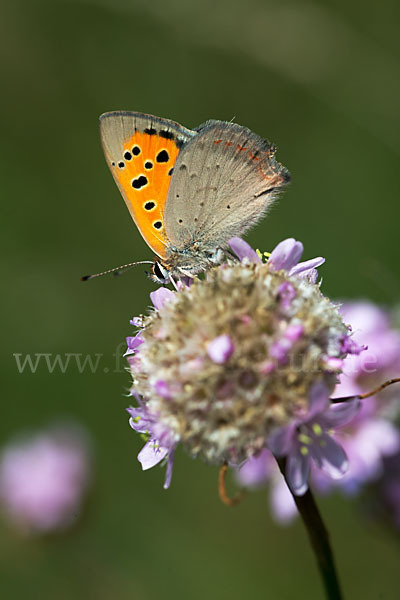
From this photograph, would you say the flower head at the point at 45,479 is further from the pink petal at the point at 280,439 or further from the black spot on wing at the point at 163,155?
the pink petal at the point at 280,439

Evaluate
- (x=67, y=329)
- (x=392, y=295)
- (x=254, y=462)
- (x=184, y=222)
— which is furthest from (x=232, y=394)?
(x=67, y=329)

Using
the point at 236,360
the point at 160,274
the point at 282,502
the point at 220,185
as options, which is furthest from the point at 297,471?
the point at 282,502

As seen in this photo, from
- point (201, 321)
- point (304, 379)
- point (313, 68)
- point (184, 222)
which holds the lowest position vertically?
point (304, 379)

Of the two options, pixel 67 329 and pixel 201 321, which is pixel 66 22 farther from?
pixel 201 321

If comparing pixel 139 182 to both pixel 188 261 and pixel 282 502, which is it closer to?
pixel 188 261

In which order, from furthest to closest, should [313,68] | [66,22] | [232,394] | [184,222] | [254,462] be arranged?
[66,22] → [313,68] → [254,462] → [184,222] → [232,394]

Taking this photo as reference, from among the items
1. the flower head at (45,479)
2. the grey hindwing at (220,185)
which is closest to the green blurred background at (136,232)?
the flower head at (45,479)
